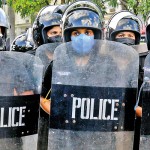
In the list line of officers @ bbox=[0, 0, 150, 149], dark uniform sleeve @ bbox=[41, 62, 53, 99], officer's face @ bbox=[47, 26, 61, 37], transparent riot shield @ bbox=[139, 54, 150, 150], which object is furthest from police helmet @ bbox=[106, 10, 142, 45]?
transparent riot shield @ bbox=[139, 54, 150, 150]

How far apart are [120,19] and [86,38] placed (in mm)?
2135

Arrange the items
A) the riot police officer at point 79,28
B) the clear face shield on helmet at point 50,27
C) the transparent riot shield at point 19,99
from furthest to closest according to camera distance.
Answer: the clear face shield on helmet at point 50,27, the riot police officer at point 79,28, the transparent riot shield at point 19,99

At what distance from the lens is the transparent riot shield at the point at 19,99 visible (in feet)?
10.5

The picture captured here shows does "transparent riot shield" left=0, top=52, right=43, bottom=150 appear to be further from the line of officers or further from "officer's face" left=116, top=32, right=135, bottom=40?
"officer's face" left=116, top=32, right=135, bottom=40

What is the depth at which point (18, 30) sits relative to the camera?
3503 centimetres

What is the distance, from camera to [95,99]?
3086mm

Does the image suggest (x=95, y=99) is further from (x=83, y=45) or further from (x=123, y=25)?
(x=123, y=25)

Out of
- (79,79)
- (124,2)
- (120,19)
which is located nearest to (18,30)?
(124,2)

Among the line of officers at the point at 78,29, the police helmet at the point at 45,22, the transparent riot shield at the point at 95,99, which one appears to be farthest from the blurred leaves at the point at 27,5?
the transparent riot shield at the point at 95,99

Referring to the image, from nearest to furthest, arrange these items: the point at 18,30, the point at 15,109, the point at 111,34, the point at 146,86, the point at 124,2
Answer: the point at 146,86 → the point at 15,109 → the point at 111,34 → the point at 124,2 → the point at 18,30

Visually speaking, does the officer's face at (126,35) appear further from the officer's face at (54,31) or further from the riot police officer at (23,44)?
the riot police officer at (23,44)

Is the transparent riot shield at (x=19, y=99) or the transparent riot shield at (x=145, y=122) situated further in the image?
the transparent riot shield at (x=19, y=99)

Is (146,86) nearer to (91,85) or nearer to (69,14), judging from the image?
(91,85)

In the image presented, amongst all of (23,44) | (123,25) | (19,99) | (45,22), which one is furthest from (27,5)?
(19,99)
